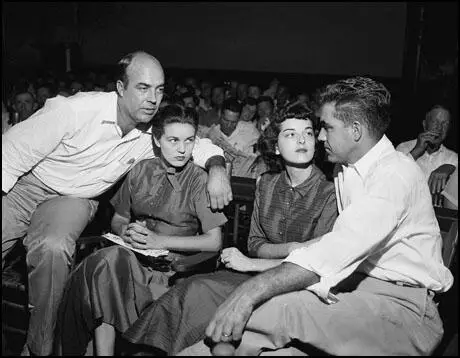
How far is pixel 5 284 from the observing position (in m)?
2.50

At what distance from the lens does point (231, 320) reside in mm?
1507

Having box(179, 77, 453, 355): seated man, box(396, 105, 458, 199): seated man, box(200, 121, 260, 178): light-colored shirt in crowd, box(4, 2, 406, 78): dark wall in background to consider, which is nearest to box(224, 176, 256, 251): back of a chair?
box(179, 77, 453, 355): seated man

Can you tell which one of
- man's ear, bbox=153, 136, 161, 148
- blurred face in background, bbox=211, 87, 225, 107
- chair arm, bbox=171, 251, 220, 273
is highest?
blurred face in background, bbox=211, 87, 225, 107

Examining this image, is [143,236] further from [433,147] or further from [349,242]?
[433,147]

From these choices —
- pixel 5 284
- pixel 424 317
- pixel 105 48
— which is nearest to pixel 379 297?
pixel 424 317

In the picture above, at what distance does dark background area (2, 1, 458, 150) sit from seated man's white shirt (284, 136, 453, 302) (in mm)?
5762

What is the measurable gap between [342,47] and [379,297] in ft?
26.6

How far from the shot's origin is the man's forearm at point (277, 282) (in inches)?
60.8

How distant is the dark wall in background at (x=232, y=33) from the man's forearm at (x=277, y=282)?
7865 millimetres

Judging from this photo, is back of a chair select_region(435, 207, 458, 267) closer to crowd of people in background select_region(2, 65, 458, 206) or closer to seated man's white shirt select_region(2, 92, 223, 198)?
crowd of people in background select_region(2, 65, 458, 206)

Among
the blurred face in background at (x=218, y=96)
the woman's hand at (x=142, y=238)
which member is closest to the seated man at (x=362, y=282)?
the woman's hand at (x=142, y=238)

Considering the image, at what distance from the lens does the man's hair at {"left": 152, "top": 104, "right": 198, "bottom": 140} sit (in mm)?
2473

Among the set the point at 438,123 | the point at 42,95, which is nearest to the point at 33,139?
Answer: the point at 438,123

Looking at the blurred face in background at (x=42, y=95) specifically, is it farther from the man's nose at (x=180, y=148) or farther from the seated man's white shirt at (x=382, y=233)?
the seated man's white shirt at (x=382, y=233)
